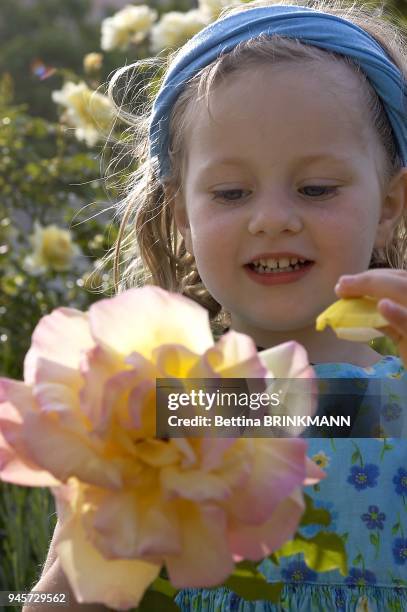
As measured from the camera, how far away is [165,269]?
207 centimetres

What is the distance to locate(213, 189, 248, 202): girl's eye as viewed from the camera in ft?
4.84

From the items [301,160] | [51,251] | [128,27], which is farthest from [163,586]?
[128,27]

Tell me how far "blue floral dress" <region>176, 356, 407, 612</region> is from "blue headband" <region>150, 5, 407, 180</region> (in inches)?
21.5

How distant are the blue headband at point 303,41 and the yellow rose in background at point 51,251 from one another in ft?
5.51

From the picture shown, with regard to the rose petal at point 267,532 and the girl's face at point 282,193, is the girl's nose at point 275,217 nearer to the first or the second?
the girl's face at point 282,193

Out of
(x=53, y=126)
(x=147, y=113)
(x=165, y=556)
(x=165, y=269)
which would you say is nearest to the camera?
(x=165, y=556)

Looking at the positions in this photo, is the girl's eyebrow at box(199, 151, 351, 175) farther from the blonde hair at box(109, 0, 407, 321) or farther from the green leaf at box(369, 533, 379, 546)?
the green leaf at box(369, 533, 379, 546)

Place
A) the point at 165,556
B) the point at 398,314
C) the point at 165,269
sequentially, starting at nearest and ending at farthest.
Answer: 1. the point at 165,556
2. the point at 398,314
3. the point at 165,269

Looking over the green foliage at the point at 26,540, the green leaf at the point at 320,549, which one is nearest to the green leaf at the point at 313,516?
the green leaf at the point at 320,549

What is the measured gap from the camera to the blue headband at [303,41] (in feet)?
5.40

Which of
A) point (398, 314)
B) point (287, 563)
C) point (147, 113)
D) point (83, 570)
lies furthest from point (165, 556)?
point (147, 113)

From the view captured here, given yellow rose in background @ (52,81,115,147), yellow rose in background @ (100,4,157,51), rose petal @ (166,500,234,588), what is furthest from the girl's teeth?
yellow rose in background @ (100,4,157,51)

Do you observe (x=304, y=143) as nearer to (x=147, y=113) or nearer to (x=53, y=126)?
(x=147, y=113)

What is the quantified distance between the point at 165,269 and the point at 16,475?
4.67 feet
